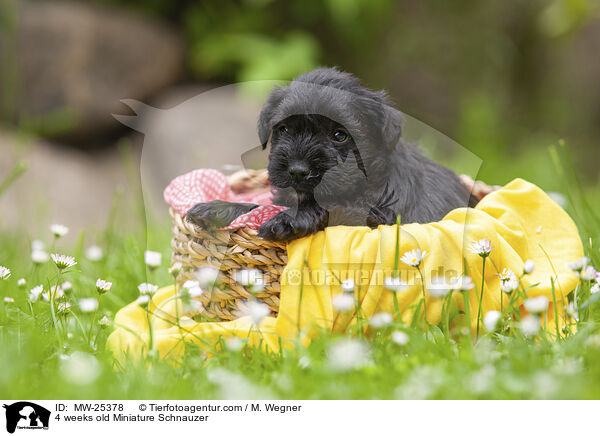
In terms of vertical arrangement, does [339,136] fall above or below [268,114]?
below

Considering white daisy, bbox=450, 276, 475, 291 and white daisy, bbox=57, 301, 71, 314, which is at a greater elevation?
white daisy, bbox=450, 276, 475, 291

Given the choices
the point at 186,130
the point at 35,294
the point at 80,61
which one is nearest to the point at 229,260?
the point at 35,294

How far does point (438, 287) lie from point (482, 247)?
201 mm

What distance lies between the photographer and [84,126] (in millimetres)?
6191

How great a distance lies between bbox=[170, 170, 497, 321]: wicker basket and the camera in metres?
2.03

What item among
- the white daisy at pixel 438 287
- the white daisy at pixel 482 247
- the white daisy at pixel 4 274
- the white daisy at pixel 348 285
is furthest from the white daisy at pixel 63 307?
the white daisy at pixel 482 247

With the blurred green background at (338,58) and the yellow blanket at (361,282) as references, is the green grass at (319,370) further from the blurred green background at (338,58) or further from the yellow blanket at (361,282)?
the blurred green background at (338,58)

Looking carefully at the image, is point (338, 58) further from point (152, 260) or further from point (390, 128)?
point (152, 260)

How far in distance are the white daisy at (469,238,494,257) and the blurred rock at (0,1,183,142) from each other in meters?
4.98

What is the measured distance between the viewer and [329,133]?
206 centimetres

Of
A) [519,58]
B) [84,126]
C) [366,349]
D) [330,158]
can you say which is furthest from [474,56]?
[366,349]

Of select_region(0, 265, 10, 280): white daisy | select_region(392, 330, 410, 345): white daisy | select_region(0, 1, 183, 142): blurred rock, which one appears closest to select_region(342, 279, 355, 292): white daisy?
select_region(392, 330, 410, 345): white daisy

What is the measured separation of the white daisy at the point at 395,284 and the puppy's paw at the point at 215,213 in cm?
63
